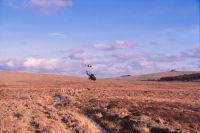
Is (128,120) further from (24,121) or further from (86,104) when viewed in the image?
(86,104)

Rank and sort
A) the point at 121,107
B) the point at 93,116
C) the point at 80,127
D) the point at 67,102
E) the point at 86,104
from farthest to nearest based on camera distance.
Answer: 1. the point at 67,102
2. the point at 86,104
3. the point at 121,107
4. the point at 93,116
5. the point at 80,127

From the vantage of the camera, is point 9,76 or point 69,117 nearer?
point 69,117

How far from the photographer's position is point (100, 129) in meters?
32.0

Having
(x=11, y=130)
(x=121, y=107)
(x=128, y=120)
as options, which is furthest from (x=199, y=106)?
(x=11, y=130)

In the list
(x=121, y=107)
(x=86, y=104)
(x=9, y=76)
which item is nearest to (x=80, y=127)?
(x=121, y=107)

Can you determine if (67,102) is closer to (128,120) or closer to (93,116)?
(93,116)

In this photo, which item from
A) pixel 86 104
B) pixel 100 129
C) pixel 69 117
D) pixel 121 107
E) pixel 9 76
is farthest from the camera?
pixel 9 76

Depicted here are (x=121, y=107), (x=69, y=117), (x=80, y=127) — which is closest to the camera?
(x=80, y=127)

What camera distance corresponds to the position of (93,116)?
3934 centimetres

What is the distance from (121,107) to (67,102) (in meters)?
11.0

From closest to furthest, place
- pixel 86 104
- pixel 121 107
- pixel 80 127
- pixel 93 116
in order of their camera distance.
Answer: pixel 80 127
pixel 93 116
pixel 121 107
pixel 86 104

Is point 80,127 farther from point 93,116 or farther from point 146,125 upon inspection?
point 93,116

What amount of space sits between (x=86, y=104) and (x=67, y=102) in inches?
161

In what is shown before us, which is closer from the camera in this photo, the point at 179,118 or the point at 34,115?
the point at 179,118
